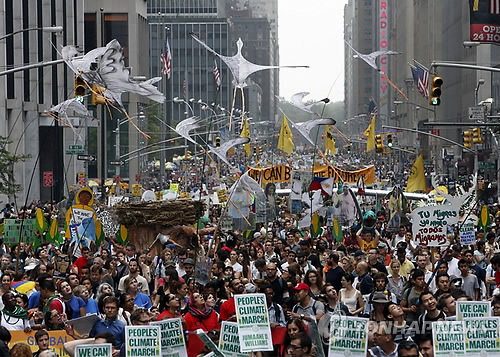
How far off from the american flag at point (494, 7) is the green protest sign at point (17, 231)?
Result: 14728 millimetres

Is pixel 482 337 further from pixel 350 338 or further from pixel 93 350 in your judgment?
pixel 93 350

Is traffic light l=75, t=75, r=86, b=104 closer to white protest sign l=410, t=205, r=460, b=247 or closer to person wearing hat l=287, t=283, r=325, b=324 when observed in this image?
white protest sign l=410, t=205, r=460, b=247

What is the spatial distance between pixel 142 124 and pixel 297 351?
2910 inches

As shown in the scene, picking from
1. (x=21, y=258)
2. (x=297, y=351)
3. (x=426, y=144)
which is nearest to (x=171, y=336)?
(x=297, y=351)

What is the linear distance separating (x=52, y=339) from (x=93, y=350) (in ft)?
6.34

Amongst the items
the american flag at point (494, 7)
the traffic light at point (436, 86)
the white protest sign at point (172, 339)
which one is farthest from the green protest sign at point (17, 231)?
the american flag at point (494, 7)

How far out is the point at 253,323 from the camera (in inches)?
401

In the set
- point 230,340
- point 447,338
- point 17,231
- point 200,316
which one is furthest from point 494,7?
point 447,338

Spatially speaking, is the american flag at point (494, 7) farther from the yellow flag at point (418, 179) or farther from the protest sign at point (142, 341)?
the protest sign at point (142, 341)

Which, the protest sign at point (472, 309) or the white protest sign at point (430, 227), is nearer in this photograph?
the protest sign at point (472, 309)

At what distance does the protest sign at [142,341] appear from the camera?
9.38 meters

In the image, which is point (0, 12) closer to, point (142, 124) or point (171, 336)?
point (142, 124)

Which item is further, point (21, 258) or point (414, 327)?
point (21, 258)

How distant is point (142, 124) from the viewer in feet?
272
